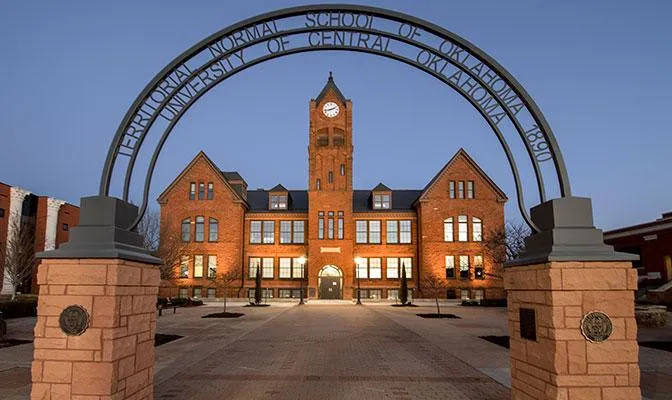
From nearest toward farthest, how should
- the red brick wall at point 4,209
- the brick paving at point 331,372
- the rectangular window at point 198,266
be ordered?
the brick paving at point 331,372 → the red brick wall at point 4,209 → the rectangular window at point 198,266

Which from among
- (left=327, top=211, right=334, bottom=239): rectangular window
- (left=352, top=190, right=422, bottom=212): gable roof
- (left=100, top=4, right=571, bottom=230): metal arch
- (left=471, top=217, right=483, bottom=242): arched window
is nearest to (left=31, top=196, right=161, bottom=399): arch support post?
(left=100, top=4, right=571, bottom=230): metal arch

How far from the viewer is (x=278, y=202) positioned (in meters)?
52.0

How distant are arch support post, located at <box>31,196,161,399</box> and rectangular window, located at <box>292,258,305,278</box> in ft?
141

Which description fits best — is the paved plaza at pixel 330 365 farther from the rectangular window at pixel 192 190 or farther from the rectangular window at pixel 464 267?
the rectangular window at pixel 192 190

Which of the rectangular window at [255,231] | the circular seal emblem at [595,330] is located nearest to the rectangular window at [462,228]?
the rectangular window at [255,231]

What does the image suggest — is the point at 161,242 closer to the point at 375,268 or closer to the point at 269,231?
the point at 269,231

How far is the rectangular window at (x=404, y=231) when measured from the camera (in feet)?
163

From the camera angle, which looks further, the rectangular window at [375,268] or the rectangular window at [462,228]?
the rectangular window at [375,268]

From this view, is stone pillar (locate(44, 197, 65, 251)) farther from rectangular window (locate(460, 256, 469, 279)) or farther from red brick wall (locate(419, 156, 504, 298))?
rectangular window (locate(460, 256, 469, 279))

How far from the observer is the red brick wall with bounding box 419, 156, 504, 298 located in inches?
1865

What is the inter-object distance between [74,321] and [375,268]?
43993 mm

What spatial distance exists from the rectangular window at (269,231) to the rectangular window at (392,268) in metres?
12.0

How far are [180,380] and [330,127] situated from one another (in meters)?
41.3

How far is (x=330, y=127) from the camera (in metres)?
49.8
